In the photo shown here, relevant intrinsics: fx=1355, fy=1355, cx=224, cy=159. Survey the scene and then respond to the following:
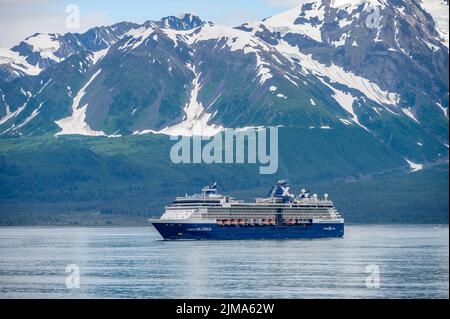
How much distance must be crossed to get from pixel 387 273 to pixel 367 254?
34.7m

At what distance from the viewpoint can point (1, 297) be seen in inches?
3986

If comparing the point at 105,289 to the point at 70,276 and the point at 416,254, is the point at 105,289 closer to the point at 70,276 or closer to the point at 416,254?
the point at 70,276

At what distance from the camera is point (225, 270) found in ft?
416

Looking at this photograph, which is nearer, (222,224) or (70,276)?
(70,276)

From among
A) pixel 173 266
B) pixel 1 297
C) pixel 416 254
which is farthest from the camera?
pixel 416 254

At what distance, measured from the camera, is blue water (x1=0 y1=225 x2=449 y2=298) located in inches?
4134

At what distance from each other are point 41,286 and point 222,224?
8756 cm

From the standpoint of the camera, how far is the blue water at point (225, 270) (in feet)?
344
